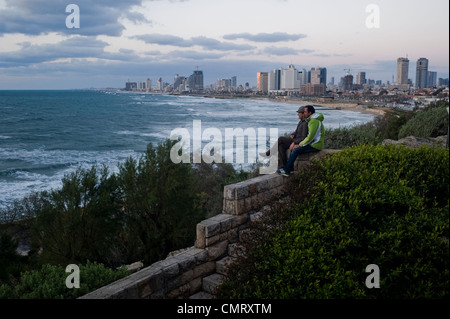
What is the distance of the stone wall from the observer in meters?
5.57


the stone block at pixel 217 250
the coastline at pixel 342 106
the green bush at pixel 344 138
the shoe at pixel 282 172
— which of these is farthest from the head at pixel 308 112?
the coastline at pixel 342 106

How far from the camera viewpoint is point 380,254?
18.6ft

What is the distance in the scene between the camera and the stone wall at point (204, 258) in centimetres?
557

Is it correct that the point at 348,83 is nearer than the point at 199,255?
No

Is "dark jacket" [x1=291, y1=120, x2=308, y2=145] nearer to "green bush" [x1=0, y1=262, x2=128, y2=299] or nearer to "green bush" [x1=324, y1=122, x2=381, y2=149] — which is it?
"green bush" [x1=324, y1=122, x2=381, y2=149]

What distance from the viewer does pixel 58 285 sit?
6113 mm

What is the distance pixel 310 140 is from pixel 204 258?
11.4 ft

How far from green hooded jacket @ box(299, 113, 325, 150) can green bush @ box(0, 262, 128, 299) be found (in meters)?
4.57

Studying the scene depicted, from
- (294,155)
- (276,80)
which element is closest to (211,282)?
(294,155)

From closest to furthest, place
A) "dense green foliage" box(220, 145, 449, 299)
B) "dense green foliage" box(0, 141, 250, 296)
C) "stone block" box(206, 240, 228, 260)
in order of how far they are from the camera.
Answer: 1. "dense green foliage" box(220, 145, 449, 299)
2. "stone block" box(206, 240, 228, 260)
3. "dense green foliage" box(0, 141, 250, 296)

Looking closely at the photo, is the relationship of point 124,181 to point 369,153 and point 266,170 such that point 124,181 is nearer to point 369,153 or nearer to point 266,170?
point 266,170

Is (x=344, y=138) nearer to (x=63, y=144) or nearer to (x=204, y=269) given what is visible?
(x=204, y=269)

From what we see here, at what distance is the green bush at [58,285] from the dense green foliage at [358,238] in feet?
6.83

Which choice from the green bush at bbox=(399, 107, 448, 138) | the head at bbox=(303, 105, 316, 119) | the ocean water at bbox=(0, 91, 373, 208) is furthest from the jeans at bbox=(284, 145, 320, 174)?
the ocean water at bbox=(0, 91, 373, 208)
